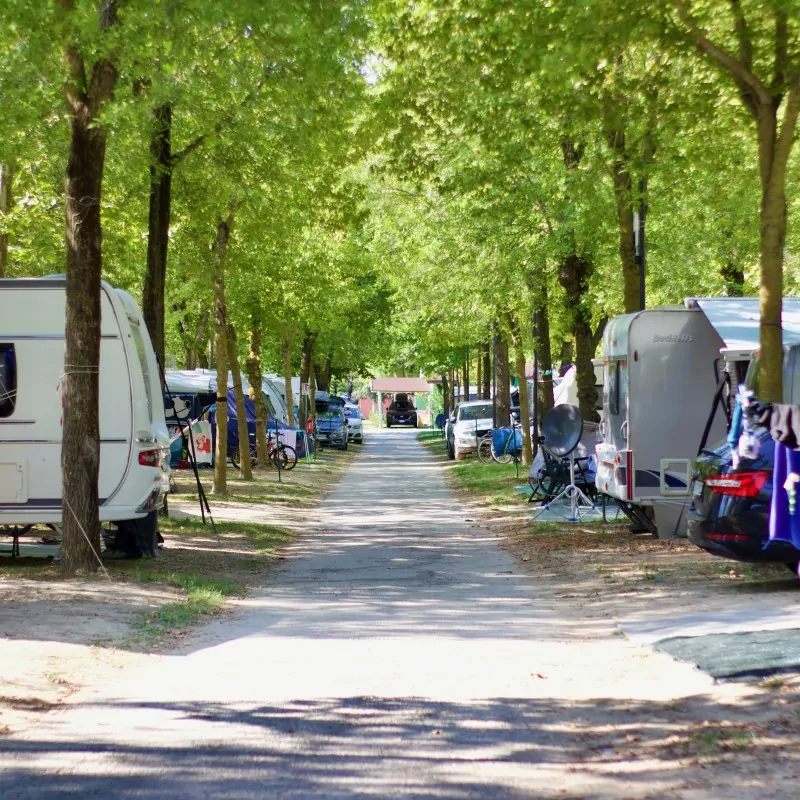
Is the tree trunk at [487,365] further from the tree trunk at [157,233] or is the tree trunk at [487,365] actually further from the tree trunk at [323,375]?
the tree trunk at [157,233]

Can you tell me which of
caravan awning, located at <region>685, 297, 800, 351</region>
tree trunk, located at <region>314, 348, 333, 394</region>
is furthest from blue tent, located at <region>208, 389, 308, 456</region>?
tree trunk, located at <region>314, 348, 333, 394</region>

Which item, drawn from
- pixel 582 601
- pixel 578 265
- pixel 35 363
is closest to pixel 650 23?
pixel 582 601

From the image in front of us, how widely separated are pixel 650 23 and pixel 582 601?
5197 mm

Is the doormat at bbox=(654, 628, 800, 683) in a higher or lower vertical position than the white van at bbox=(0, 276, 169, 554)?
Answer: lower

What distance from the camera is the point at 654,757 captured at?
17.7ft

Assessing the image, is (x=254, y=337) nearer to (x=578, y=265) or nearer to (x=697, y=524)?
(x=578, y=265)

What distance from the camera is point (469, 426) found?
127 feet

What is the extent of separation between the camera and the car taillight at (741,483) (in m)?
9.89

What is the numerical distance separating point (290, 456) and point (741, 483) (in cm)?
2366

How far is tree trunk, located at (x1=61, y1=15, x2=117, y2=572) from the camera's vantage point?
11.4 meters

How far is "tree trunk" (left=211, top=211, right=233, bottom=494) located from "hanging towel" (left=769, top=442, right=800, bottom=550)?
43.5 feet

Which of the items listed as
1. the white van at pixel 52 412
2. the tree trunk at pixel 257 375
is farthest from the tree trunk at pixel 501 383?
the white van at pixel 52 412

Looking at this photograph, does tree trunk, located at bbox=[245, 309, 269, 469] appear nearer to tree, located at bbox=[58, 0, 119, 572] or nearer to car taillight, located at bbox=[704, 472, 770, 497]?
tree, located at bbox=[58, 0, 119, 572]

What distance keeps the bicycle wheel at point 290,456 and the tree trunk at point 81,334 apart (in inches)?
821
